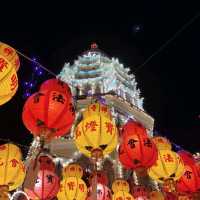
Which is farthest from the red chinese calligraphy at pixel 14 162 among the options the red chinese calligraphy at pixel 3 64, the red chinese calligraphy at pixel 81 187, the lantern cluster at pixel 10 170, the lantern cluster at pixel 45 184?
the red chinese calligraphy at pixel 3 64

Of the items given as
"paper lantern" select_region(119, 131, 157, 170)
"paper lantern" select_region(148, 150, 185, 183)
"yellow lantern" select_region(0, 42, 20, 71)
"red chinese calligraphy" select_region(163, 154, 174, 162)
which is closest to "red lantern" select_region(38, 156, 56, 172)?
"paper lantern" select_region(119, 131, 157, 170)

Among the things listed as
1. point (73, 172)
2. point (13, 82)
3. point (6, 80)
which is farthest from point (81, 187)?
point (6, 80)

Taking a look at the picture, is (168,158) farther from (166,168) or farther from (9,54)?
(9,54)

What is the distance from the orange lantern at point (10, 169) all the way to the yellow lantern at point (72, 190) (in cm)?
116

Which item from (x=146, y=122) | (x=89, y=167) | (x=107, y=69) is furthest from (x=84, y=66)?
(x=89, y=167)

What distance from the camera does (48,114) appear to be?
5934 millimetres

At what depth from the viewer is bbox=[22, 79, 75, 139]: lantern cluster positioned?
594 cm

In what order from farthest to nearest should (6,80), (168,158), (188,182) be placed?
(188,182) < (168,158) < (6,80)

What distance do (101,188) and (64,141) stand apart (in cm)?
1015

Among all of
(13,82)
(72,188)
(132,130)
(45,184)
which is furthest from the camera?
(72,188)

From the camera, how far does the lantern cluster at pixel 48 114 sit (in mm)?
5938

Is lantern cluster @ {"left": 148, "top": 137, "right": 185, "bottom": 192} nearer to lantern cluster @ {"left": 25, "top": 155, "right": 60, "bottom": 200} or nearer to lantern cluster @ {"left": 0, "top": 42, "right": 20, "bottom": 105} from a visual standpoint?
lantern cluster @ {"left": 25, "top": 155, "right": 60, "bottom": 200}

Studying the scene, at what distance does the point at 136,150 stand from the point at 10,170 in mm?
2262

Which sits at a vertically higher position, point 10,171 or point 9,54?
point 9,54
